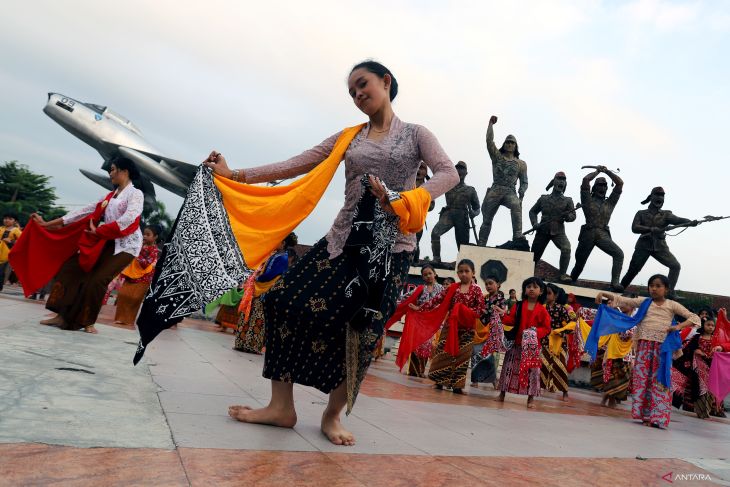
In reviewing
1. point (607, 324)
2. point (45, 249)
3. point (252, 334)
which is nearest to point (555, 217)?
point (607, 324)

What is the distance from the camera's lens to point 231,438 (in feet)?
6.97

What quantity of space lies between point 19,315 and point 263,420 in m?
4.11

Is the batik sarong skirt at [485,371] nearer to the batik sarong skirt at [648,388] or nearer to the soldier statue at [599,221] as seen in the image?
the batik sarong skirt at [648,388]

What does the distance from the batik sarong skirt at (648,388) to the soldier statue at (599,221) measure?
8.00 meters

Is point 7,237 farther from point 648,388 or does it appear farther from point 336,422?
point 648,388

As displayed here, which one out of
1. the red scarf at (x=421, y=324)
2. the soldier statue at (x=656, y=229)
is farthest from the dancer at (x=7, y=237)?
the soldier statue at (x=656, y=229)

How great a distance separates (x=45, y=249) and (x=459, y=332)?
4.61 meters

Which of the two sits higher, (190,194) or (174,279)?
(190,194)

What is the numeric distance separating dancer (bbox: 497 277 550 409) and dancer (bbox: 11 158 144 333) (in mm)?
4392

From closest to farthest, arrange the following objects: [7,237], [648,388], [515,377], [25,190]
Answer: [648,388] → [515,377] → [7,237] → [25,190]

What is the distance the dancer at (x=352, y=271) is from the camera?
243 centimetres

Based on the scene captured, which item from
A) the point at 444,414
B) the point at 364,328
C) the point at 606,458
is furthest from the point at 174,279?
the point at 606,458

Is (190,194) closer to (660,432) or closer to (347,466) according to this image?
(347,466)

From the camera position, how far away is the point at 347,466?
2.00 metres
